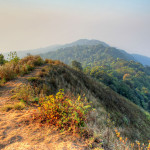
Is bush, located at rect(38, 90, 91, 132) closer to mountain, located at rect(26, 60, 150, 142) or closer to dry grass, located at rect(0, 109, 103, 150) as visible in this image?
dry grass, located at rect(0, 109, 103, 150)

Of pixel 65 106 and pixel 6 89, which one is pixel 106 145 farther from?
pixel 6 89

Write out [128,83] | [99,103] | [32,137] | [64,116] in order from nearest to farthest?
[32,137] < [64,116] < [99,103] < [128,83]

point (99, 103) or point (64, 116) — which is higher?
point (64, 116)

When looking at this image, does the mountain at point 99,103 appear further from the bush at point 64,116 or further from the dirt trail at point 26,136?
the dirt trail at point 26,136

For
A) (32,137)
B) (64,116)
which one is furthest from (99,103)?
(32,137)

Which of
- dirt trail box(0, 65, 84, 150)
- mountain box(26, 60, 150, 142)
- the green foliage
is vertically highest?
dirt trail box(0, 65, 84, 150)

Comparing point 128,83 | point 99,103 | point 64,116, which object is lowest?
point 128,83

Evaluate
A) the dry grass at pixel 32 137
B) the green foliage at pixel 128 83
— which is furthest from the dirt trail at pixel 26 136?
the green foliage at pixel 128 83

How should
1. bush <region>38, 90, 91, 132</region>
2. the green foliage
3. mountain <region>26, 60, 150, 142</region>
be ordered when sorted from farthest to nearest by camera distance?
the green foliage → mountain <region>26, 60, 150, 142</region> → bush <region>38, 90, 91, 132</region>

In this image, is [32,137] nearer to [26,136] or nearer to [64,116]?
[26,136]

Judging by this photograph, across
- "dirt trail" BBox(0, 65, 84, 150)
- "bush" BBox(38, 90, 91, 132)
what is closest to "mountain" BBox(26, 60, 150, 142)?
"bush" BBox(38, 90, 91, 132)

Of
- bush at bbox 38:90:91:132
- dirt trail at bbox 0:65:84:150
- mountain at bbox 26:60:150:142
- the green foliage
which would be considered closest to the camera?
dirt trail at bbox 0:65:84:150

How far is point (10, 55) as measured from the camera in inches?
316

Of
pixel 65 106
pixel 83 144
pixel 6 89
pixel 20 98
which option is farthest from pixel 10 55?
pixel 83 144
